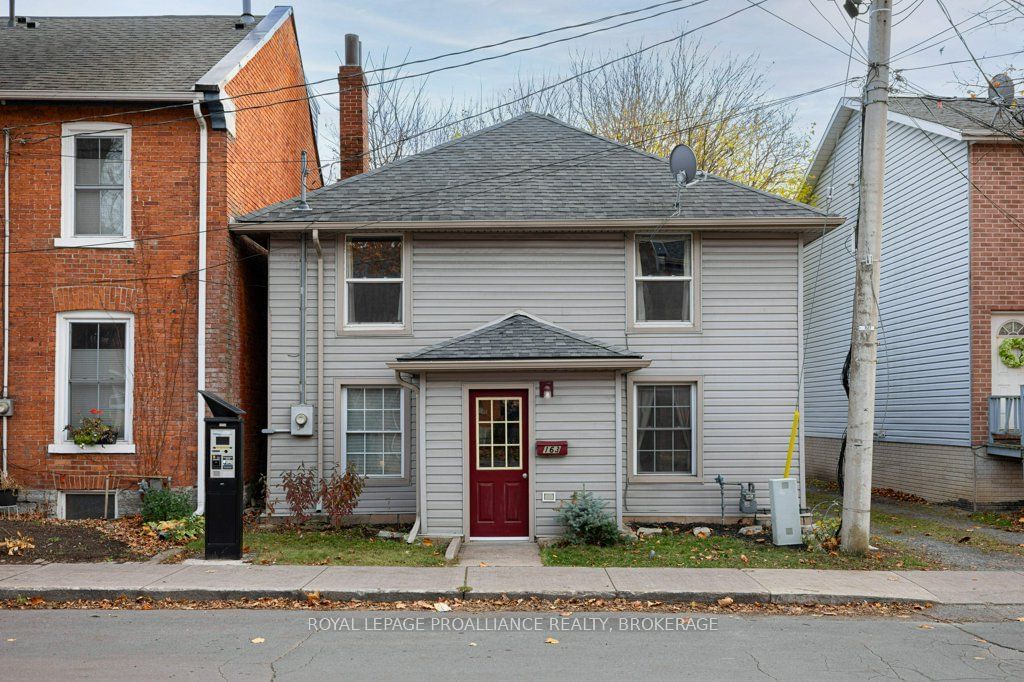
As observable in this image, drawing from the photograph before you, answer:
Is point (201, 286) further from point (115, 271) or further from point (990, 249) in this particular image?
point (990, 249)

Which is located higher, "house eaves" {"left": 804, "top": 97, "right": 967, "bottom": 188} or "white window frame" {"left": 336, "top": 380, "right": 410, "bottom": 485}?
"house eaves" {"left": 804, "top": 97, "right": 967, "bottom": 188}

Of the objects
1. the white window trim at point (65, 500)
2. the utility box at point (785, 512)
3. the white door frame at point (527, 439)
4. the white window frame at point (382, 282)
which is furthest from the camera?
the white window frame at point (382, 282)

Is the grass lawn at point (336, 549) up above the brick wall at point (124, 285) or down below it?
below

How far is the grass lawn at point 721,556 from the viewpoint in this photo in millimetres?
11062

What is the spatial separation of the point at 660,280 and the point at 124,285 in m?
8.68

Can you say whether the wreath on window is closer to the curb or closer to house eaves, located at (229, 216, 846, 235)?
house eaves, located at (229, 216, 846, 235)

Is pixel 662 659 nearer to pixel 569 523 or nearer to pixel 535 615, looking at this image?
pixel 535 615

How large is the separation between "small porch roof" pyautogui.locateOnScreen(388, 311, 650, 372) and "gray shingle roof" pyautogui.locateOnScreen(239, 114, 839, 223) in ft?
6.82

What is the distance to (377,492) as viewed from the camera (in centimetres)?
1429

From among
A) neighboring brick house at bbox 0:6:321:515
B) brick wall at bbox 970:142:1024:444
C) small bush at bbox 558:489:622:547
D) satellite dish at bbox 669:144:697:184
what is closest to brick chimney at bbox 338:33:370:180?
neighboring brick house at bbox 0:6:321:515

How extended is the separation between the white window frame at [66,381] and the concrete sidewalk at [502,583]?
3224 mm

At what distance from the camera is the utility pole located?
36.6 ft

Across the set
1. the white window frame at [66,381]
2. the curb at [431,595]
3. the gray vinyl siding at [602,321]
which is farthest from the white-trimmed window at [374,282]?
the curb at [431,595]

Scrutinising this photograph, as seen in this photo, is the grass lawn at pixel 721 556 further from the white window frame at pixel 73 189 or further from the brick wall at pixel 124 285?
the white window frame at pixel 73 189
